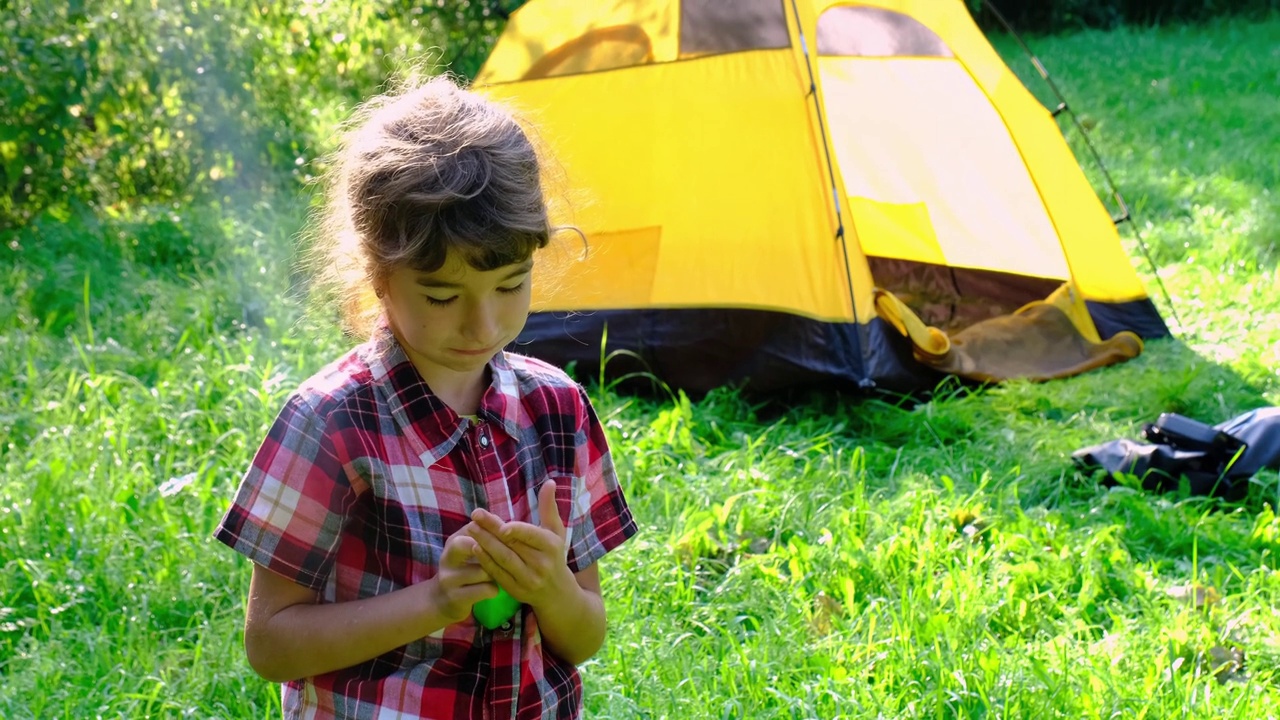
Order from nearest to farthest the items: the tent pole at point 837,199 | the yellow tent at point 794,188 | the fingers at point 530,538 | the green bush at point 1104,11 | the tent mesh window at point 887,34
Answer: the fingers at point 530,538 → the tent pole at point 837,199 → the yellow tent at point 794,188 → the tent mesh window at point 887,34 → the green bush at point 1104,11

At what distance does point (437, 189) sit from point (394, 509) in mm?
337

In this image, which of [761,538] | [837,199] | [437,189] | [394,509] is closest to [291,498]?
[394,509]

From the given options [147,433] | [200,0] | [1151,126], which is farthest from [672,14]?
[1151,126]

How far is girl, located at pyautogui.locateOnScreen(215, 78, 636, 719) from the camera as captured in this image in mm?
1303

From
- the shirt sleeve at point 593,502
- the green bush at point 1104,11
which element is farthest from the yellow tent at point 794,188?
the green bush at point 1104,11

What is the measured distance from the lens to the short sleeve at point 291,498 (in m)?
1.30

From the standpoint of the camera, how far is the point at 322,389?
135 centimetres

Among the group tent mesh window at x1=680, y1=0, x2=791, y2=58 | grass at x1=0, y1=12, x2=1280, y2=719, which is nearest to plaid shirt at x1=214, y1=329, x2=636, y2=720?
grass at x1=0, y1=12, x2=1280, y2=719

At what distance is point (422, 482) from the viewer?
1361mm

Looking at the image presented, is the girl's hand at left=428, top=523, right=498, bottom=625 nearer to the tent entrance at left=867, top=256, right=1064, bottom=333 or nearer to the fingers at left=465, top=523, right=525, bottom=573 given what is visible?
the fingers at left=465, top=523, right=525, bottom=573

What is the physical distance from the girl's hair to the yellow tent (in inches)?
86.7

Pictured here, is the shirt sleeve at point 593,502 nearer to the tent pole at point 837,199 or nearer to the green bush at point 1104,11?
the tent pole at point 837,199

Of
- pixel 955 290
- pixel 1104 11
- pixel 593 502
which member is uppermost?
pixel 593 502

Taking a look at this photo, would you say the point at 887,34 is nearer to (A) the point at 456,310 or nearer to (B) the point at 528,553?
(A) the point at 456,310
